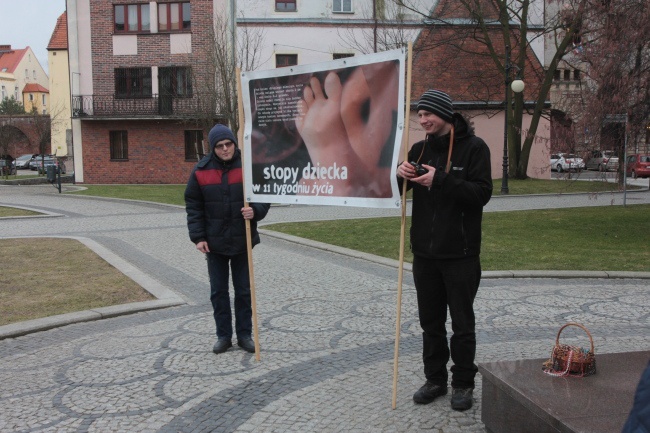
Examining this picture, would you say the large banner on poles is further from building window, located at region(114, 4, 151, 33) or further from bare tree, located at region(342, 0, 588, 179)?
building window, located at region(114, 4, 151, 33)

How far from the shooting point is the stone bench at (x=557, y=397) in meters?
3.48

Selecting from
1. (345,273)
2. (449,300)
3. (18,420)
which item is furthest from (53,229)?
(449,300)

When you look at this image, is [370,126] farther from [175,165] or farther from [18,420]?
[175,165]

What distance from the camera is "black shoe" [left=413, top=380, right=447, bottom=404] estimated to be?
477 cm

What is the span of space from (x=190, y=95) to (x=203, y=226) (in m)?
32.7

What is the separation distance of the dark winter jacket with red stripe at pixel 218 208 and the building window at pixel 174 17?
110 feet

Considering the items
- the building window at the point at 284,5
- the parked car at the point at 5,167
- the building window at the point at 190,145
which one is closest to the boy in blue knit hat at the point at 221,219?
the building window at the point at 284,5

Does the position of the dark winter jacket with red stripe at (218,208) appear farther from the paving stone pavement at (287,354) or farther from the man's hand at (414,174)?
the man's hand at (414,174)

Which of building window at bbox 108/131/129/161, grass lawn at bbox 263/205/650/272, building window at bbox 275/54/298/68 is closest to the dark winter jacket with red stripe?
grass lawn at bbox 263/205/650/272

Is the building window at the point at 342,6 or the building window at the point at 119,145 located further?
the building window at the point at 119,145

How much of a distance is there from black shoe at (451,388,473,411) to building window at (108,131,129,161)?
3672cm

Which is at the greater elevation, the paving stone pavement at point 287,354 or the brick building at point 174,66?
the brick building at point 174,66

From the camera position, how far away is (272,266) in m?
10.8

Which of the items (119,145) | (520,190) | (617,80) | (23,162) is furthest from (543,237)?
(23,162)
